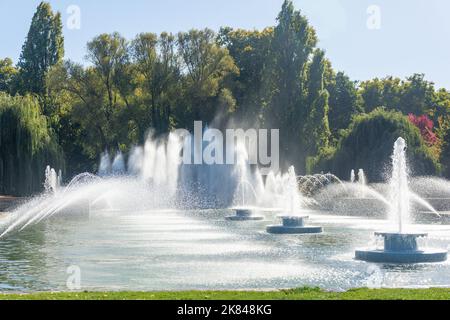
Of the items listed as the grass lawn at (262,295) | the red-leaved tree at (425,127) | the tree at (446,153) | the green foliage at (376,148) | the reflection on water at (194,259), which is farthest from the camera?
the red-leaved tree at (425,127)

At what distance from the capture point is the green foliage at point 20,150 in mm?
49156

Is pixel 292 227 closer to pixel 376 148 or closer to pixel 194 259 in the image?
pixel 194 259

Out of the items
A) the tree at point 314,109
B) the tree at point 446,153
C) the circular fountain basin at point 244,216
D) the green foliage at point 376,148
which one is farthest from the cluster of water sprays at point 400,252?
the tree at point 314,109

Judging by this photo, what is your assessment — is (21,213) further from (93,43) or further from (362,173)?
(93,43)

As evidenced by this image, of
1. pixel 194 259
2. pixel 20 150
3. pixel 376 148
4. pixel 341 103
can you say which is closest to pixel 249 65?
pixel 341 103

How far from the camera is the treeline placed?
6225cm

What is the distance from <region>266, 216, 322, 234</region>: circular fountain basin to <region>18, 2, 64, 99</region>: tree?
46545 millimetres

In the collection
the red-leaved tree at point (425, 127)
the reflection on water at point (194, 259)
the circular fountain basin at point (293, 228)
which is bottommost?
the reflection on water at point (194, 259)

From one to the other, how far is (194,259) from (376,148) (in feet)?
112

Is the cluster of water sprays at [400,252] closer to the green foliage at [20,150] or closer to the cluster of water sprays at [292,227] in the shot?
the cluster of water sprays at [292,227]

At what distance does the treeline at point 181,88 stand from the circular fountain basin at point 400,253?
1383 inches

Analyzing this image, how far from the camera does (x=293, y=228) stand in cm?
2823
